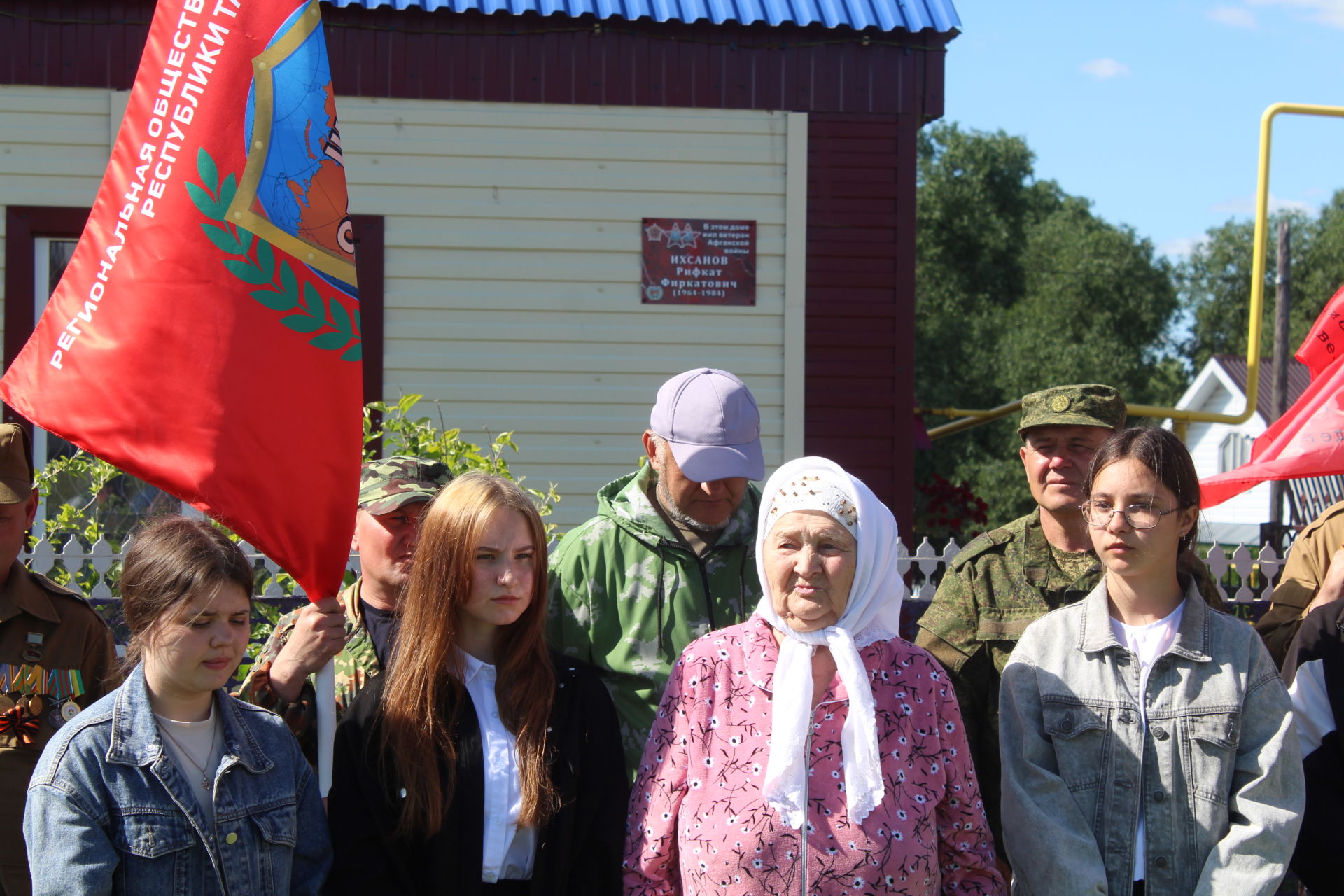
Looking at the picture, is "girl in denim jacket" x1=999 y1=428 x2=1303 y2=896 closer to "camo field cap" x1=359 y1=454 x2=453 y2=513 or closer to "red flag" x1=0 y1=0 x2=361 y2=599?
"camo field cap" x1=359 y1=454 x2=453 y2=513

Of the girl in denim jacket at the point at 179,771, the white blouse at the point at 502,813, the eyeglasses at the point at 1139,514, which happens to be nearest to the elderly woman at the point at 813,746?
the white blouse at the point at 502,813

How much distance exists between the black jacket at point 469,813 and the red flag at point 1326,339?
9.17 feet

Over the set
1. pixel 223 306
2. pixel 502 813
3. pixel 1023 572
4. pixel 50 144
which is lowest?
pixel 502 813

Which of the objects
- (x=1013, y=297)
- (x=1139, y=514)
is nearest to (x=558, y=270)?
(x=1139, y=514)

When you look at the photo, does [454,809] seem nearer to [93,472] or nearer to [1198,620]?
[1198,620]

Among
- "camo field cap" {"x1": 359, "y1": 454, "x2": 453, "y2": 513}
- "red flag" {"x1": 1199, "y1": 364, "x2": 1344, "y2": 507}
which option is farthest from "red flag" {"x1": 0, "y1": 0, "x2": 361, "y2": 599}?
"red flag" {"x1": 1199, "y1": 364, "x2": 1344, "y2": 507}

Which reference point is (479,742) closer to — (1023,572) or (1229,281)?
(1023,572)

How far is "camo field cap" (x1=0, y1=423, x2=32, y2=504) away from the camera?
307 cm

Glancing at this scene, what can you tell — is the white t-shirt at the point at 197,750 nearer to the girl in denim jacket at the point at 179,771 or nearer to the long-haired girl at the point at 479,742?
the girl in denim jacket at the point at 179,771

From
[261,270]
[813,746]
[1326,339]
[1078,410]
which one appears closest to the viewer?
[813,746]

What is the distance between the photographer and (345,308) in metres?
2.83

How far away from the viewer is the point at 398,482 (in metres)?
3.19

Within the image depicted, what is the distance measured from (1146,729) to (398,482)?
1880mm

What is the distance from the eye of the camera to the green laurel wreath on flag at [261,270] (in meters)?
2.69
